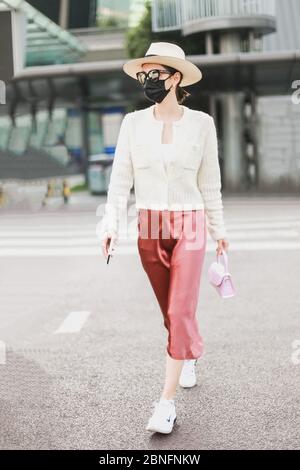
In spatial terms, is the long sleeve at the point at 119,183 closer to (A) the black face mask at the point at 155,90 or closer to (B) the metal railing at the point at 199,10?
(A) the black face mask at the point at 155,90

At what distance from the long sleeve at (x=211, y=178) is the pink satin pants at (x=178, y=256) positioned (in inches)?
3.0

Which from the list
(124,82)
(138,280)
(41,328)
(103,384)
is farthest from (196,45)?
(103,384)

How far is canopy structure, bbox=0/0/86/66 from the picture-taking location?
22.0m

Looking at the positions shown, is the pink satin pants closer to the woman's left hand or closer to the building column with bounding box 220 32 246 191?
the woman's left hand

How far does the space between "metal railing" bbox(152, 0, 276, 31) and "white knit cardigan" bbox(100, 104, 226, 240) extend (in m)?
18.3

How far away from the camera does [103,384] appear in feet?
16.1

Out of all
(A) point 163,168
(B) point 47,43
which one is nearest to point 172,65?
(A) point 163,168

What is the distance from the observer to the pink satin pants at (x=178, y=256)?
392 centimetres

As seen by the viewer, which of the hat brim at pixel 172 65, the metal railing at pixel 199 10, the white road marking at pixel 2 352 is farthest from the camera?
the metal railing at pixel 199 10

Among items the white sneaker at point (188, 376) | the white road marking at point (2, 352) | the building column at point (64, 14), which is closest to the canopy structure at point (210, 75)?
the building column at point (64, 14)

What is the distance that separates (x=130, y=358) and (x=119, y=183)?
1.92 meters

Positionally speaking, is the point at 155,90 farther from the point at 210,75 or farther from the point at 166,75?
the point at 210,75

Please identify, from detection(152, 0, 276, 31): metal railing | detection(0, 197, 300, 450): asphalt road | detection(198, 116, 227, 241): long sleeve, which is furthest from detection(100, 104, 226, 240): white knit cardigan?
detection(152, 0, 276, 31): metal railing

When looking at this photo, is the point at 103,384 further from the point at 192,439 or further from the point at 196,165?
the point at 196,165
